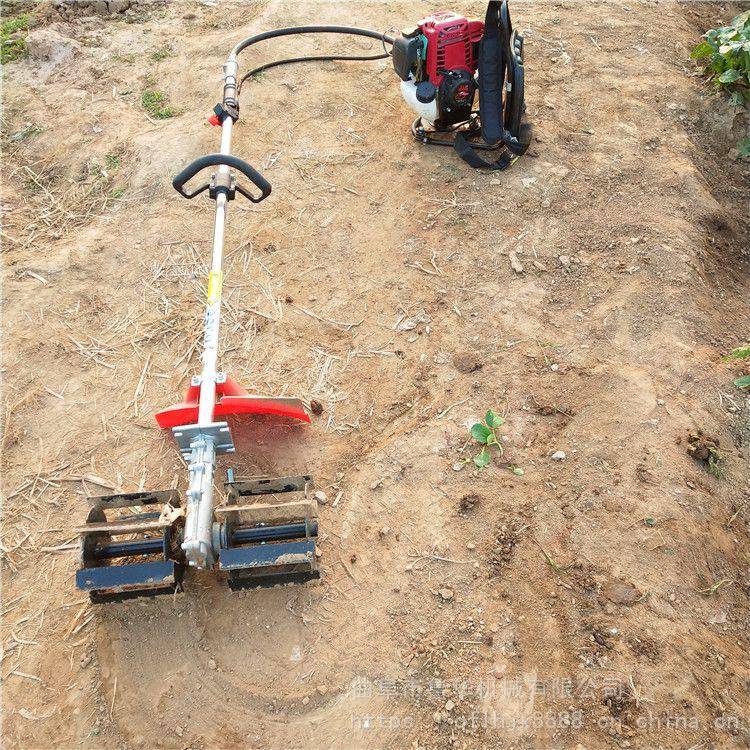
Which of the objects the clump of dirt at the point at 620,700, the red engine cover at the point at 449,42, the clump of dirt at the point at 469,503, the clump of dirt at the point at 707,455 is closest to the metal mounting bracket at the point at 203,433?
the clump of dirt at the point at 469,503

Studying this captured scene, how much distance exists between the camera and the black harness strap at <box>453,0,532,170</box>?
4.96 metres

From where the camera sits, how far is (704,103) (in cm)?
579

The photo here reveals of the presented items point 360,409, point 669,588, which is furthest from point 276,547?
point 669,588

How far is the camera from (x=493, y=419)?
3.85 m

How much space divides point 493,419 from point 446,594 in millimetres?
1097

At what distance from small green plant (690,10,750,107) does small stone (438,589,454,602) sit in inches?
200

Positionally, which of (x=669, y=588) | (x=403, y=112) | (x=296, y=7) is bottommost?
(x=669, y=588)

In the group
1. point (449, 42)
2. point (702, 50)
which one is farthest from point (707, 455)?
point (702, 50)

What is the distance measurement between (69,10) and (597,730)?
8.85 metres

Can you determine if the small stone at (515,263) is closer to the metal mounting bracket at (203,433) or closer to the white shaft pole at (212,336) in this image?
the white shaft pole at (212,336)

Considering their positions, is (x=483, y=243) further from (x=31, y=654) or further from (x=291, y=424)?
(x=31, y=654)

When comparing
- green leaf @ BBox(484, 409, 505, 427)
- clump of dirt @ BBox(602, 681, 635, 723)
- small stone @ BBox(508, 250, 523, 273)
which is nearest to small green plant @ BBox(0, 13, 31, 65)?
small stone @ BBox(508, 250, 523, 273)

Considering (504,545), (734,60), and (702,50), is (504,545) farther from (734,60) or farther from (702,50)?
(702,50)

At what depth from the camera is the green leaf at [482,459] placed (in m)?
3.75
